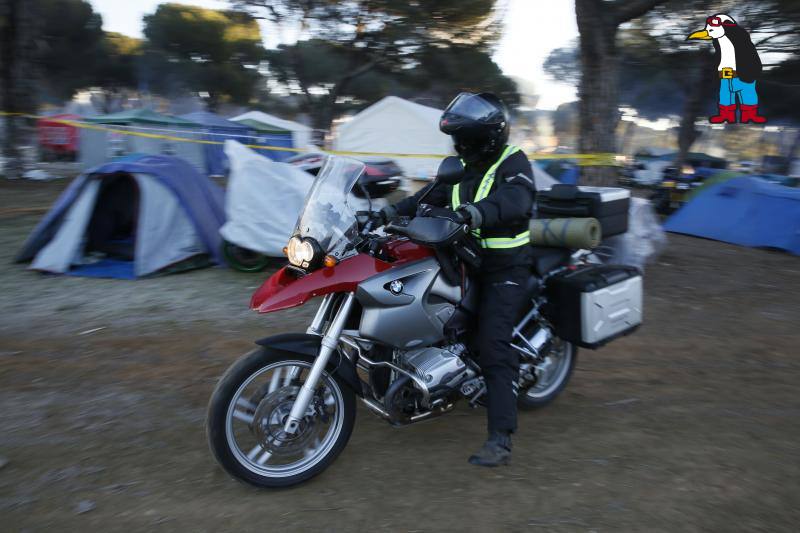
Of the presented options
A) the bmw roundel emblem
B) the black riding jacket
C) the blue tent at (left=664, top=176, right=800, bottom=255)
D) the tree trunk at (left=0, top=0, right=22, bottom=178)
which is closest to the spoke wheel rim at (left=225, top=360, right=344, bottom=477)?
the bmw roundel emblem

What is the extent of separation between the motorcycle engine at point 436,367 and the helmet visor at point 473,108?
49.9 inches

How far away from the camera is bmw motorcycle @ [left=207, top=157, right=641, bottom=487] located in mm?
2990

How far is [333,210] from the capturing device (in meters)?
3.14

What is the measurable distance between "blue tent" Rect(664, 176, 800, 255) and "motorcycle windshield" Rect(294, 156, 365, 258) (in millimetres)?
9671

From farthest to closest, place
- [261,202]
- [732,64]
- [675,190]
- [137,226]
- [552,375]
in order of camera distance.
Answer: [732,64] → [675,190] → [261,202] → [137,226] → [552,375]

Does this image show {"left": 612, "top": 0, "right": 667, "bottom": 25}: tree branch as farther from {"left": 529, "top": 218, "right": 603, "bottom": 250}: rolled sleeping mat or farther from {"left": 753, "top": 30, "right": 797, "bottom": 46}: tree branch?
{"left": 753, "top": 30, "right": 797, "bottom": 46}: tree branch

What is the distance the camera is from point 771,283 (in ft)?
27.5

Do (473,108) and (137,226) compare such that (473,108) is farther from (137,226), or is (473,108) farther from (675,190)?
(675,190)

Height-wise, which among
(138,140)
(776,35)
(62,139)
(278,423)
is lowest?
(278,423)

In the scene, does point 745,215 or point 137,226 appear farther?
point 745,215

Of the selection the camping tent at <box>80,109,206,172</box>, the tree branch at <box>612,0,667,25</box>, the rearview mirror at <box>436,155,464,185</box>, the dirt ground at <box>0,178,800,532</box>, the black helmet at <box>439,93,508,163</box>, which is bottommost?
the dirt ground at <box>0,178,800,532</box>

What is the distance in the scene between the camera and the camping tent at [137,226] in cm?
770

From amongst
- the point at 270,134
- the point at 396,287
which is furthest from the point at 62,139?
the point at 396,287

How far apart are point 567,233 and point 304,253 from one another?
1.88 m
